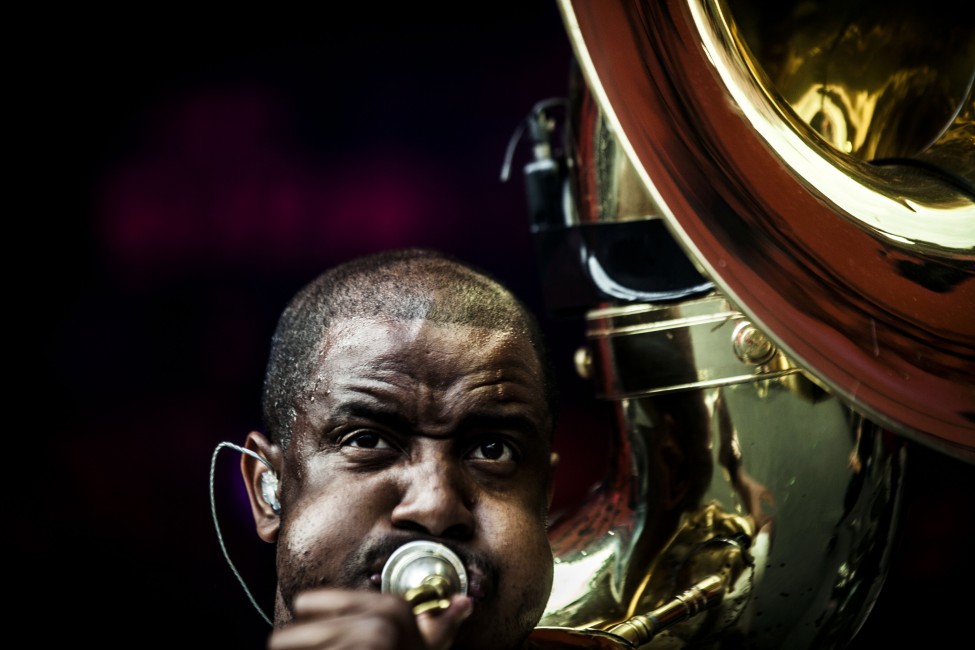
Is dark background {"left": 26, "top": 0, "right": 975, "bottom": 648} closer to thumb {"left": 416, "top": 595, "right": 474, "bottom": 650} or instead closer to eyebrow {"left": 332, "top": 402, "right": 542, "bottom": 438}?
eyebrow {"left": 332, "top": 402, "right": 542, "bottom": 438}

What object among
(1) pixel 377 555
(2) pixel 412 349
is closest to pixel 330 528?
(1) pixel 377 555

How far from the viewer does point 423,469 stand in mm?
807

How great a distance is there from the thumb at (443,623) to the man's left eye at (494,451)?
17 centimetres

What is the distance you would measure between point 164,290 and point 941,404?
1.16 meters

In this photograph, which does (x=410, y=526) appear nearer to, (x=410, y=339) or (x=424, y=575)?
(x=424, y=575)

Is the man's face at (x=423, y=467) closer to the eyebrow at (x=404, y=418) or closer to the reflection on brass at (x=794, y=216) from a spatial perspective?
the eyebrow at (x=404, y=418)

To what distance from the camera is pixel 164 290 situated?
5.18 feet

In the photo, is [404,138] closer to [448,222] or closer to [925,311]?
[448,222]

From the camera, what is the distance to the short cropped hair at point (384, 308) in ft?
2.90

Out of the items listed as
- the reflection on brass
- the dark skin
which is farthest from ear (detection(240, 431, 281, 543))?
the reflection on brass

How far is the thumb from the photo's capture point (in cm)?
67

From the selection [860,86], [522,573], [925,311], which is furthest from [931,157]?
[522,573]

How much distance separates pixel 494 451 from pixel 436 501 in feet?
0.35

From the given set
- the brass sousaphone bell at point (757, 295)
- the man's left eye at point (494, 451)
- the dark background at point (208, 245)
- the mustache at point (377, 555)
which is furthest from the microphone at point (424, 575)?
the dark background at point (208, 245)
